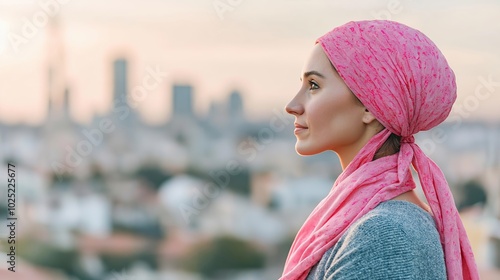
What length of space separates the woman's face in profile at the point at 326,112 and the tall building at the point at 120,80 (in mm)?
11274

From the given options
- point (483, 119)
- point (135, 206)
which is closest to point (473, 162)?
point (483, 119)

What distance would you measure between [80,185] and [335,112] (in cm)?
1390

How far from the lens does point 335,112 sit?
1078 mm

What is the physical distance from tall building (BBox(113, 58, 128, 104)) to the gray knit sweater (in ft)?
37.4

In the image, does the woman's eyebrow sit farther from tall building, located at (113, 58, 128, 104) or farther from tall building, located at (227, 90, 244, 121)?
tall building, located at (227, 90, 244, 121)

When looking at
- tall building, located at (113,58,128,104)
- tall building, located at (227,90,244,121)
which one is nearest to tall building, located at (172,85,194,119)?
tall building, located at (227,90,244,121)

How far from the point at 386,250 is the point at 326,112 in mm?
219

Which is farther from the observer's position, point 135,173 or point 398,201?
point 135,173

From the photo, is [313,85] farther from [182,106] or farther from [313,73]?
[182,106]

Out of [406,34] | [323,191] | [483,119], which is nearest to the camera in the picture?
[406,34]

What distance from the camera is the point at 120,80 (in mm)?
13578

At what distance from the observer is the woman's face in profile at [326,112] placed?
42.4 inches

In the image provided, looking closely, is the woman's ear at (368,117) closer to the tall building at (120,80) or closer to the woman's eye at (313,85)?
the woman's eye at (313,85)

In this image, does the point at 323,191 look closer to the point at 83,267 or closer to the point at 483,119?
the point at 483,119
